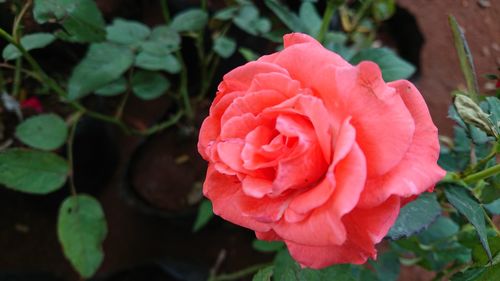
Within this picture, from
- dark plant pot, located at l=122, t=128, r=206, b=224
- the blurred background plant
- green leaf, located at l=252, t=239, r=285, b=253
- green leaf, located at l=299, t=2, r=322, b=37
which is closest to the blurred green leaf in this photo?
the blurred background plant

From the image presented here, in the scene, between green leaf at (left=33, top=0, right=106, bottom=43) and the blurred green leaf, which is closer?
the blurred green leaf

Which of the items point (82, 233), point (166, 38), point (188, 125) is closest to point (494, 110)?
point (166, 38)

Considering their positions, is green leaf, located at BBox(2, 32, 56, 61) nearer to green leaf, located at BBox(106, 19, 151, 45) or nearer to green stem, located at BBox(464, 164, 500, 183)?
green leaf, located at BBox(106, 19, 151, 45)

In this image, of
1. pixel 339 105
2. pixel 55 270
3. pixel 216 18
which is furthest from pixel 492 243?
pixel 55 270

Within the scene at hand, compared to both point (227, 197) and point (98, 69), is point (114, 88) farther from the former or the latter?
point (227, 197)

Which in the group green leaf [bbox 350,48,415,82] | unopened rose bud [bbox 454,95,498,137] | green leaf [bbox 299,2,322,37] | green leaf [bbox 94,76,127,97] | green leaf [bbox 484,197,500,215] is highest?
unopened rose bud [bbox 454,95,498,137]

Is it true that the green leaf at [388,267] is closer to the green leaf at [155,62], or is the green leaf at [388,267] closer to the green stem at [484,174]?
the green stem at [484,174]
